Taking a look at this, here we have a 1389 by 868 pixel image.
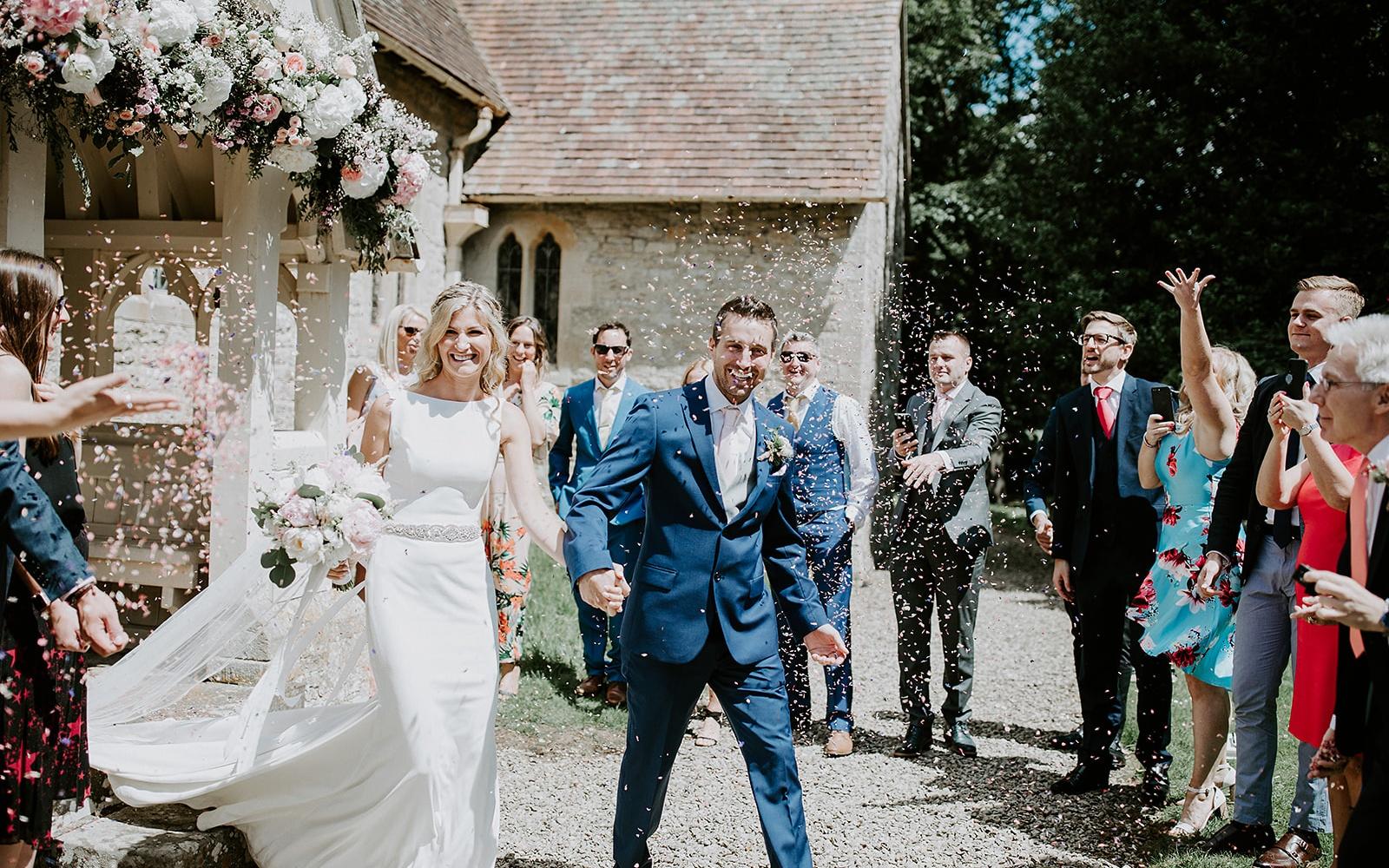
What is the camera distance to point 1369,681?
326 centimetres

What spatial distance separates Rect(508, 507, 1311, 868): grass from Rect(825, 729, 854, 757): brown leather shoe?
1298mm

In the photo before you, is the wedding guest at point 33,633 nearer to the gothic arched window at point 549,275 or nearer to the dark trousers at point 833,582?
the dark trousers at point 833,582

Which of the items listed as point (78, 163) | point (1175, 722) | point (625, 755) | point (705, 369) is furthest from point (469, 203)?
point (625, 755)

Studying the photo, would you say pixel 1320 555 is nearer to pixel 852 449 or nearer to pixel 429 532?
pixel 852 449

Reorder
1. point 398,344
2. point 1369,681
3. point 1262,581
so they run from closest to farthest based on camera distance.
Answer: point 1369,681 < point 1262,581 < point 398,344

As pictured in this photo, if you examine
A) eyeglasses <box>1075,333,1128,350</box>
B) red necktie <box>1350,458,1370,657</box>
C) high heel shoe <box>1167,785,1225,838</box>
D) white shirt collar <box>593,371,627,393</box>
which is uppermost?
eyeglasses <box>1075,333,1128,350</box>

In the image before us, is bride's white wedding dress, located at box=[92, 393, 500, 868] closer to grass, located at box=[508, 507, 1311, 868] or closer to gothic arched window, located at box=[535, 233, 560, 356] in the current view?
grass, located at box=[508, 507, 1311, 868]

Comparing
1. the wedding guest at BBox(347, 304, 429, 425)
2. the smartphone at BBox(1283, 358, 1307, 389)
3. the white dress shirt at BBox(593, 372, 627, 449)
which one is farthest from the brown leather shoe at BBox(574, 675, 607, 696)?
the smartphone at BBox(1283, 358, 1307, 389)

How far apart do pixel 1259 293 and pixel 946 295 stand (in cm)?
1020

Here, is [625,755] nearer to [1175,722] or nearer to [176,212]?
[1175,722]

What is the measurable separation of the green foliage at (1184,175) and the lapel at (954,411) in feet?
31.7

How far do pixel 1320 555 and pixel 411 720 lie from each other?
11.7ft

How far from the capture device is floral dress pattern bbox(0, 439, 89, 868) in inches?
132

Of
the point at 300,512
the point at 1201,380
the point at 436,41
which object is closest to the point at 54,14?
the point at 300,512
